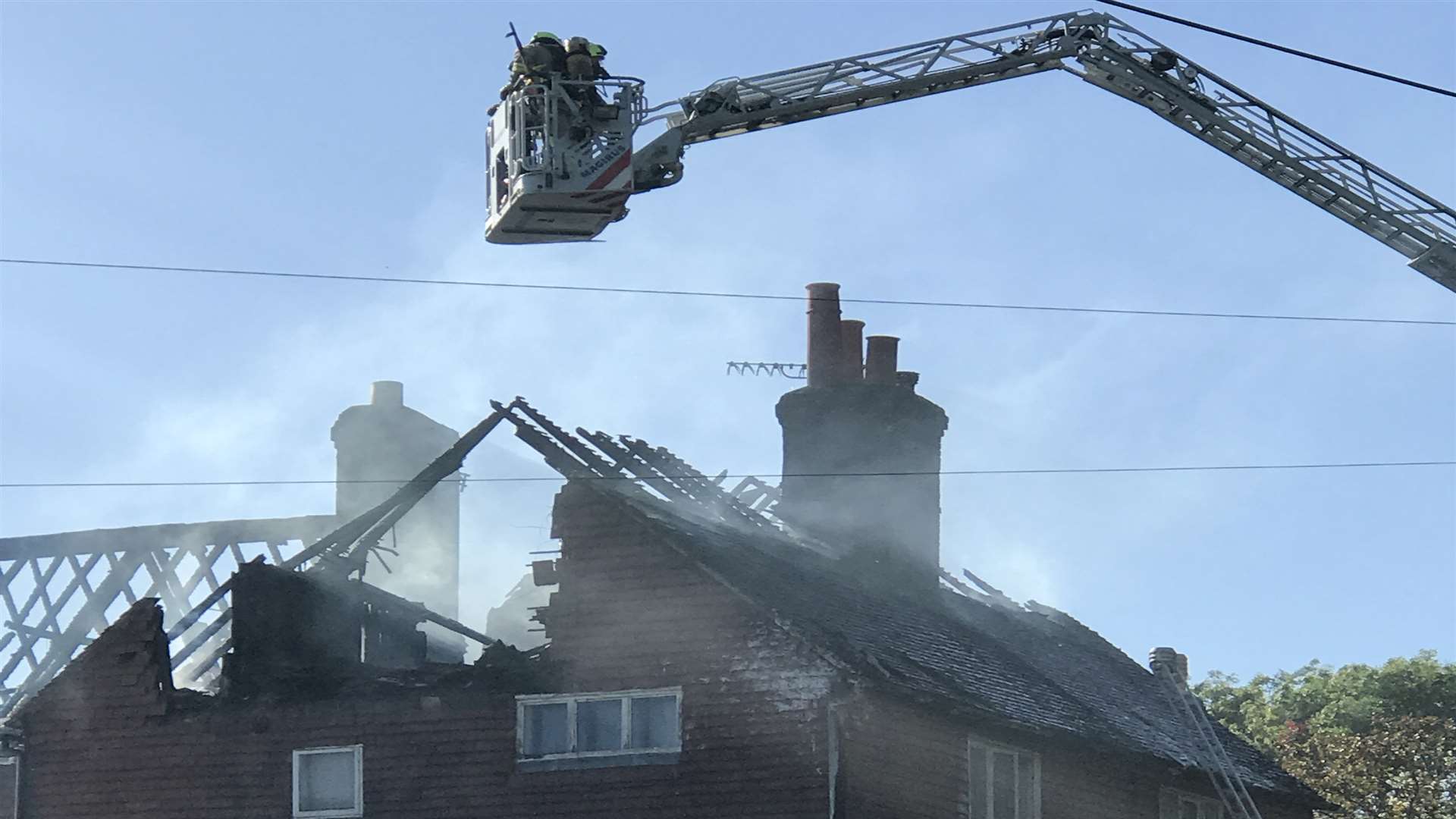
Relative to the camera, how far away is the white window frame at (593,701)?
2758 centimetres

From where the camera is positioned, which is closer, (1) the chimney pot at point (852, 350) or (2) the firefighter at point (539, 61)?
(2) the firefighter at point (539, 61)

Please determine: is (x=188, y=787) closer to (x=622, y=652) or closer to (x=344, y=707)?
(x=344, y=707)

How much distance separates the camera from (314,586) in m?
31.0

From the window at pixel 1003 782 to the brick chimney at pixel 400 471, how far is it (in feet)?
61.7

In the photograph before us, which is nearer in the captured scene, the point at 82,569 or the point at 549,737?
the point at 549,737

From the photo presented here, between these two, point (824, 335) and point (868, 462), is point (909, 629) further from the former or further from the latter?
point (824, 335)

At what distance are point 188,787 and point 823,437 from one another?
10438mm

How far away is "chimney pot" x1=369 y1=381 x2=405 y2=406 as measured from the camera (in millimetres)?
48156

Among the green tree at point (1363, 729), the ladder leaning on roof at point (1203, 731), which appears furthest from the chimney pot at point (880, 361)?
the green tree at point (1363, 729)

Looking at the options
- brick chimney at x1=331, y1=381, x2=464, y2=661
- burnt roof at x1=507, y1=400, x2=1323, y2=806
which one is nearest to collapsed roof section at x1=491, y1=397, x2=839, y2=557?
burnt roof at x1=507, y1=400, x2=1323, y2=806

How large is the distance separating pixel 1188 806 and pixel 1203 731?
1.30 m

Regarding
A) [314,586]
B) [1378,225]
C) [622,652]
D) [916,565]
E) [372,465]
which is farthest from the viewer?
[372,465]

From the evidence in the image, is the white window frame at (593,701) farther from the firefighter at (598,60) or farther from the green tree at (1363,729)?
the green tree at (1363,729)

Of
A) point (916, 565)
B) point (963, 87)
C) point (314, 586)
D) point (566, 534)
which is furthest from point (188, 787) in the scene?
point (963, 87)
